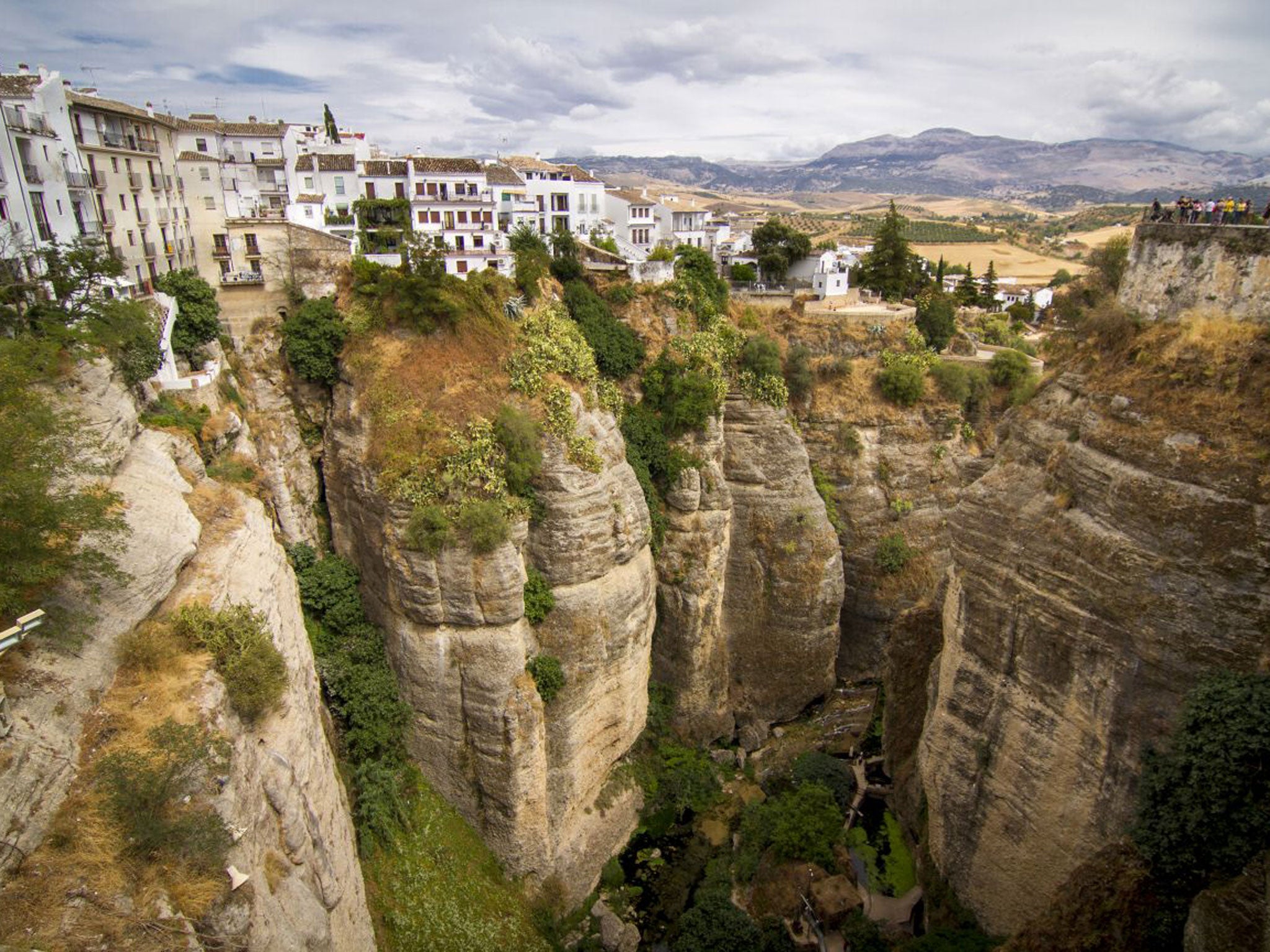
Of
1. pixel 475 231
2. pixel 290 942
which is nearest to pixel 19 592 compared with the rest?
pixel 290 942

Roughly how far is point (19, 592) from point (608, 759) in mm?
17199

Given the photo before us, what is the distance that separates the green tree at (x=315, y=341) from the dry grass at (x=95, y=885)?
13.1 metres

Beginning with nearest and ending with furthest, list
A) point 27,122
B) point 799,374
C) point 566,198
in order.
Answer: point 27,122, point 799,374, point 566,198

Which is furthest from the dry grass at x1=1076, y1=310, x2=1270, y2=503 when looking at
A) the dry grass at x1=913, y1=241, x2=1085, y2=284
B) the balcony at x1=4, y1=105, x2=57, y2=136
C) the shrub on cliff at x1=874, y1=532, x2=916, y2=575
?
the dry grass at x1=913, y1=241, x2=1085, y2=284

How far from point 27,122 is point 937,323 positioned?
3385cm

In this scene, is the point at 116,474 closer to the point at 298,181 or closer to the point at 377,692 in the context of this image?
the point at 377,692

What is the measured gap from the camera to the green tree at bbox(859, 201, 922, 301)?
3766cm

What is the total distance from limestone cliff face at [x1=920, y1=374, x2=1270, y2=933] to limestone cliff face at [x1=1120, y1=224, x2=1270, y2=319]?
2.18 meters

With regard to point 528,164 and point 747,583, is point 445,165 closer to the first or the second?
point 528,164

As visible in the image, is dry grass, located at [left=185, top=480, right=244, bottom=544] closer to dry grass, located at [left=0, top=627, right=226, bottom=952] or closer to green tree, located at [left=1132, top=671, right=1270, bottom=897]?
dry grass, located at [left=0, top=627, right=226, bottom=952]

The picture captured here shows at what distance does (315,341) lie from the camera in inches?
898

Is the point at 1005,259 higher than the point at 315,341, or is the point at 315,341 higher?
the point at 315,341

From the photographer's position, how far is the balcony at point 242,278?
2394cm

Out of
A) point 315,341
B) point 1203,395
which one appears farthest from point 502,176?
point 1203,395
